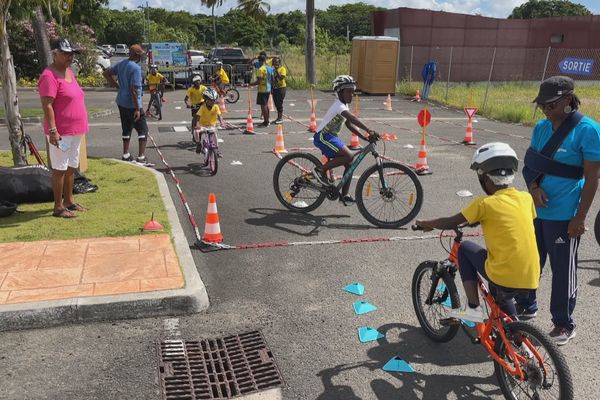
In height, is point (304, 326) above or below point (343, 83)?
below

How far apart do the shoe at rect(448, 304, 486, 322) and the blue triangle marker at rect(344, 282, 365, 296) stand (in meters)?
1.39

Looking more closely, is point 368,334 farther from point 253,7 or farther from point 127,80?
point 253,7

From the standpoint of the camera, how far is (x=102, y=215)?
7.15 m

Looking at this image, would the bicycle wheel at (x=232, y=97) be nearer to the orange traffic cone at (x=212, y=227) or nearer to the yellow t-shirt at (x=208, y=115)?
the yellow t-shirt at (x=208, y=115)

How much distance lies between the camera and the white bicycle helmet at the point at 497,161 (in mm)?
3463

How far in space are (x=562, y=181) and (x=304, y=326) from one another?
7.54 feet

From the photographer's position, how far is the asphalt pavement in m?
3.79

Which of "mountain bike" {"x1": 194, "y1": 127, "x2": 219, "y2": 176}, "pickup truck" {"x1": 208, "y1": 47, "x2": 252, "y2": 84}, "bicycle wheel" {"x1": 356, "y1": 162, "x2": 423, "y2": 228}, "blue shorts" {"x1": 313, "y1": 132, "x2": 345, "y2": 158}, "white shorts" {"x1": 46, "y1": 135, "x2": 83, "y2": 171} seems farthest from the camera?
"pickup truck" {"x1": 208, "y1": 47, "x2": 252, "y2": 84}

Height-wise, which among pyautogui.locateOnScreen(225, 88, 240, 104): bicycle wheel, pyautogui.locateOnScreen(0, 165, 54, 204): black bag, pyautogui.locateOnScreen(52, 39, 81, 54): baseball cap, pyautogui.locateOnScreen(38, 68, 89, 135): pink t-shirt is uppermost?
pyautogui.locateOnScreen(52, 39, 81, 54): baseball cap

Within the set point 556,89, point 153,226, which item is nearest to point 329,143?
point 153,226

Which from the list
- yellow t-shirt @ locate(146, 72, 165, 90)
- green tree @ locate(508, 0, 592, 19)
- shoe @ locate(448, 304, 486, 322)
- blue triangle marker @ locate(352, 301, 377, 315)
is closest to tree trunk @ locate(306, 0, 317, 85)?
yellow t-shirt @ locate(146, 72, 165, 90)

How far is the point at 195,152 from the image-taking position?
12469 mm

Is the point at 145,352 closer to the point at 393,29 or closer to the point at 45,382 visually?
the point at 45,382

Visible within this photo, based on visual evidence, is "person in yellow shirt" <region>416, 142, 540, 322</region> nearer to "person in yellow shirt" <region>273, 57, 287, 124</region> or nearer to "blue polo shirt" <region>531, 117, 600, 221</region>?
"blue polo shirt" <region>531, 117, 600, 221</region>
